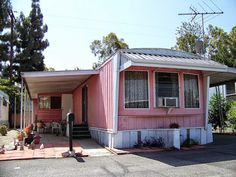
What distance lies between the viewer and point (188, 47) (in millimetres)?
27156

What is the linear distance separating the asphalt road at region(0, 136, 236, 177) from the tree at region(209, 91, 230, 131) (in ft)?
24.7

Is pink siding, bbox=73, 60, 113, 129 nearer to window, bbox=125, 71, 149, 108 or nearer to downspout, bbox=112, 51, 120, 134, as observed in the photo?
downspout, bbox=112, 51, 120, 134

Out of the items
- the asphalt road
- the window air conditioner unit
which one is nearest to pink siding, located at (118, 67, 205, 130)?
the window air conditioner unit

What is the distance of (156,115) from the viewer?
10188 mm

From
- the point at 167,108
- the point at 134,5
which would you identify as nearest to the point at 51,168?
the point at 167,108

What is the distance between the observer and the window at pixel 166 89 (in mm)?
10023

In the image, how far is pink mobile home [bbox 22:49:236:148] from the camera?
380 inches

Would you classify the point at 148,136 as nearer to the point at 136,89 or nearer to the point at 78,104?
the point at 136,89

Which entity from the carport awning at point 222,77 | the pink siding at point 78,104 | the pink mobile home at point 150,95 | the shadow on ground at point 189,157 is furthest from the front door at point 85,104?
the shadow on ground at point 189,157

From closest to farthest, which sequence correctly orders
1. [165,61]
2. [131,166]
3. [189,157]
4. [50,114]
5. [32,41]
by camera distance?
1. [131,166]
2. [189,157]
3. [165,61]
4. [50,114]
5. [32,41]

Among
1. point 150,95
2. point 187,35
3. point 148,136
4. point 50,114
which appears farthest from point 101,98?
point 187,35

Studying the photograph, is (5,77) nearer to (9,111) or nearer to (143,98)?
(9,111)

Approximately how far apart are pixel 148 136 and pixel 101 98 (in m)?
2.55

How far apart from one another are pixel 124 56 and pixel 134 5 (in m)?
2.41
